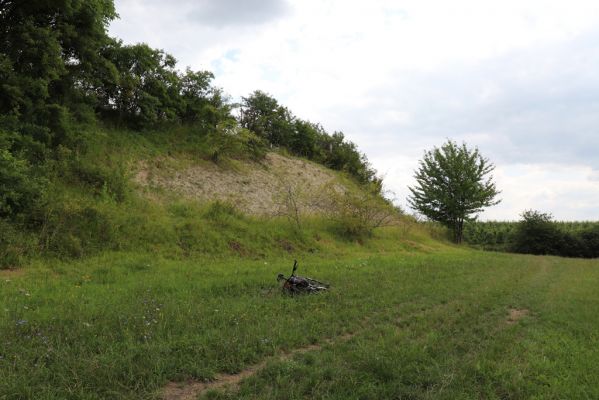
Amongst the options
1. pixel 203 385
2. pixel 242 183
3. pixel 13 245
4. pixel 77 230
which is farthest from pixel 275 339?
pixel 242 183

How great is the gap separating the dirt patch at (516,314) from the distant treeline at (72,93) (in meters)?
11.9

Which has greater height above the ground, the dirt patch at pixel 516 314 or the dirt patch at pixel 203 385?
the dirt patch at pixel 516 314

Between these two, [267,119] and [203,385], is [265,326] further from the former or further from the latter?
[267,119]

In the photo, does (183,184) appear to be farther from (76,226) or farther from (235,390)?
(235,390)

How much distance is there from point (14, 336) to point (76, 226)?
7.12 meters

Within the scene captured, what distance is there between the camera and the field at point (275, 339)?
3.94m

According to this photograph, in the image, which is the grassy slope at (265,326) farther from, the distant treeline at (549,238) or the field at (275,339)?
the distant treeline at (549,238)

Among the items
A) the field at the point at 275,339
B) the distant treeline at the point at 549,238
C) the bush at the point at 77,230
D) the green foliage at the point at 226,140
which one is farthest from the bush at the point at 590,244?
the bush at the point at 77,230

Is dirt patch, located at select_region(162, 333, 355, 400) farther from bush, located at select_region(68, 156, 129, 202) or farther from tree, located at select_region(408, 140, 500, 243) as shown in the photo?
tree, located at select_region(408, 140, 500, 243)

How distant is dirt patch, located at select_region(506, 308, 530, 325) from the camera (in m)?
7.10

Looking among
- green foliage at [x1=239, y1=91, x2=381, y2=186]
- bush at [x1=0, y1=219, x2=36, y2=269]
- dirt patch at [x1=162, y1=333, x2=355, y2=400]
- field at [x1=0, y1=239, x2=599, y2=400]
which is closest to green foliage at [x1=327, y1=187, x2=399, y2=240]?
green foliage at [x1=239, y1=91, x2=381, y2=186]

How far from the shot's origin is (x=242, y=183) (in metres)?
22.7

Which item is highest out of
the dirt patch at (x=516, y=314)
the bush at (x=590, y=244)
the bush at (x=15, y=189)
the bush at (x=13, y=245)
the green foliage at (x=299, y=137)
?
the green foliage at (x=299, y=137)

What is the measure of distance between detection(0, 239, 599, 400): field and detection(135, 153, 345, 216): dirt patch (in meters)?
9.16
